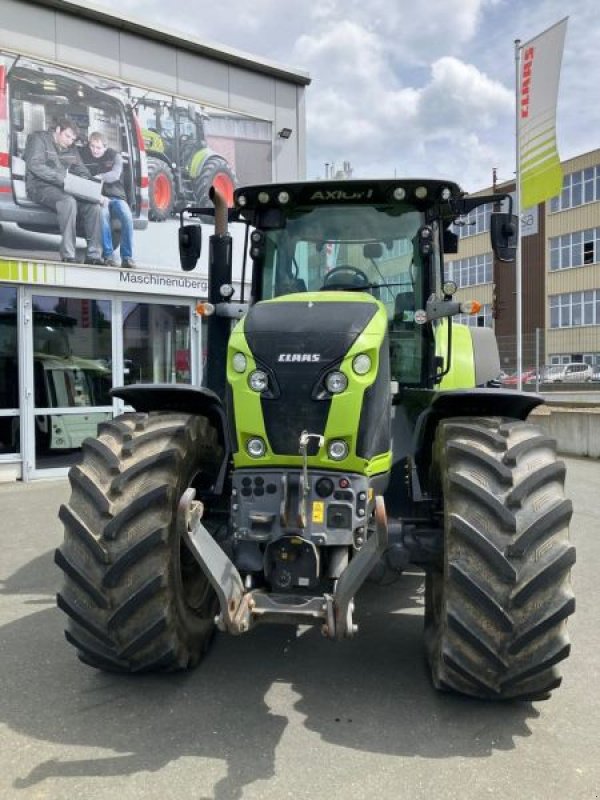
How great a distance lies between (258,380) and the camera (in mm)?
3258

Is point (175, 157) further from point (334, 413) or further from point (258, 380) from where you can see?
point (334, 413)

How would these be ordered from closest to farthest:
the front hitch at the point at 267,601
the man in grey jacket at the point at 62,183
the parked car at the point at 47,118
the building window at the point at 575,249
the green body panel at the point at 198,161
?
the front hitch at the point at 267,601
the parked car at the point at 47,118
the man in grey jacket at the point at 62,183
the green body panel at the point at 198,161
the building window at the point at 575,249

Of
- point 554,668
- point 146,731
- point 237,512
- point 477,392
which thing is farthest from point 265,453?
point 554,668

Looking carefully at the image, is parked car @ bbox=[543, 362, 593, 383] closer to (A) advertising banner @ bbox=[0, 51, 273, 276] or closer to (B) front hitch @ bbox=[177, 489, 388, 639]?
(A) advertising banner @ bbox=[0, 51, 273, 276]

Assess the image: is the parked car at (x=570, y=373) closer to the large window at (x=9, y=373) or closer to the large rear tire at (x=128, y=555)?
the large window at (x=9, y=373)

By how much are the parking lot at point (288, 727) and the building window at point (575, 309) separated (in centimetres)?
3772

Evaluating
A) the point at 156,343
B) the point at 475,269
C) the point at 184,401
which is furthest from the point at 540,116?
the point at 475,269

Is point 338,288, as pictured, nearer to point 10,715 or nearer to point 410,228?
point 410,228

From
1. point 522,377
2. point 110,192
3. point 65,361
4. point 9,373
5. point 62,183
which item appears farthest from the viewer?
point 522,377

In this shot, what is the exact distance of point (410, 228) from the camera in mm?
4285

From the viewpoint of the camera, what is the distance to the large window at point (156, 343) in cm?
1091

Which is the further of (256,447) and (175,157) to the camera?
(175,157)

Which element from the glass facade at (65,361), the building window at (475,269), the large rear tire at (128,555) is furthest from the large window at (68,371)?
the building window at (475,269)

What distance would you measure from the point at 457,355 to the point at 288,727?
309 cm
